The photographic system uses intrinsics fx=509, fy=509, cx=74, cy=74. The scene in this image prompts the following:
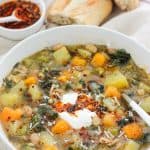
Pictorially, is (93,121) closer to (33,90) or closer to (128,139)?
Result: (128,139)

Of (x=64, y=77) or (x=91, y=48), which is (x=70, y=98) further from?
(x=91, y=48)

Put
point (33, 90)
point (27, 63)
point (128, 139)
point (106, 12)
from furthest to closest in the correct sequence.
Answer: point (106, 12)
point (27, 63)
point (33, 90)
point (128, 139)

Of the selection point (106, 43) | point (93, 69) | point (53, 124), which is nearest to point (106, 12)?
point (106, 43)

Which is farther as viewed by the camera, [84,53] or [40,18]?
[40,18]

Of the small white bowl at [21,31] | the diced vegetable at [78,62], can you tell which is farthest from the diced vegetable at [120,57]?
the small white bowl at [21,31]

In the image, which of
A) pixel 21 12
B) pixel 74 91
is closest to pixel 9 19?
pixel 21 12

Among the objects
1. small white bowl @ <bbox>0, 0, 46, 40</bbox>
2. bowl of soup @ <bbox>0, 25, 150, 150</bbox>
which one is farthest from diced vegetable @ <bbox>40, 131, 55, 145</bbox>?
small white bowl @ <bbox>0, 0, 46, 40</bbox>
